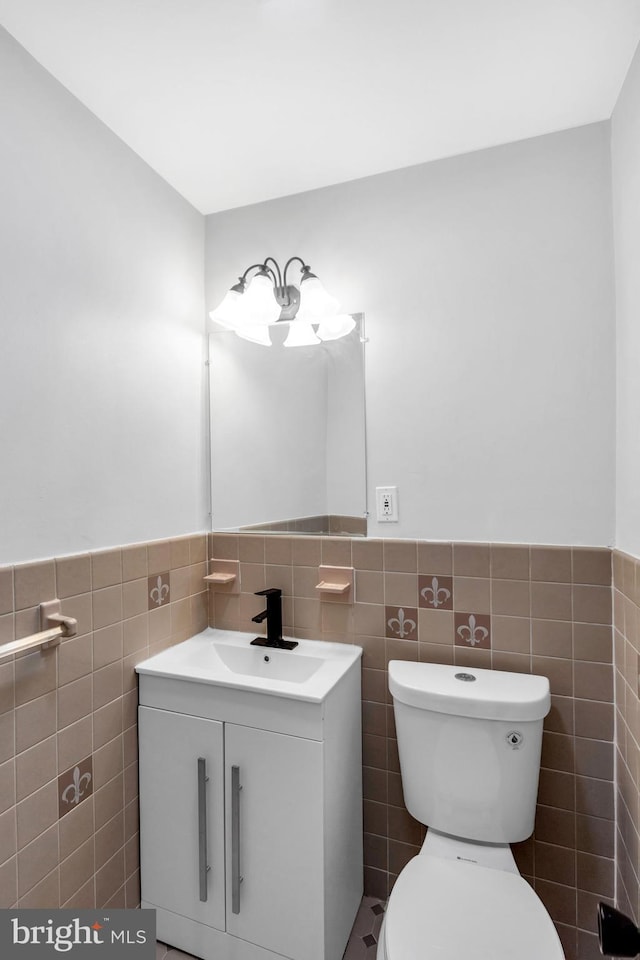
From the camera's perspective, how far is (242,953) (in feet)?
4.30

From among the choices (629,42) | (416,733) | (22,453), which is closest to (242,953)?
(416,733)

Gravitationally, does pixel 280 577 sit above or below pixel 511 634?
above

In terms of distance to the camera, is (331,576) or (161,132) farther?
(331,576)

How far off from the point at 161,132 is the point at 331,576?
1.48m

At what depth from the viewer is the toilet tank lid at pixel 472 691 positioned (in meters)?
1.23

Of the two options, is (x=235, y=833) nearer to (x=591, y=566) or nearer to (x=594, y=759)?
(x=594, y=759)

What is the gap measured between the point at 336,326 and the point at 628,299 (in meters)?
0.86

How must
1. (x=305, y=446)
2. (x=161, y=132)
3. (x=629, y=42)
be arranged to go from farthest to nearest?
(x=305, y=446) → (x=161, y=132) → (x=629, y=42)

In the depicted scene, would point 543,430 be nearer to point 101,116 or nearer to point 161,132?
point 161,132

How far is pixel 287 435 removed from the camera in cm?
175

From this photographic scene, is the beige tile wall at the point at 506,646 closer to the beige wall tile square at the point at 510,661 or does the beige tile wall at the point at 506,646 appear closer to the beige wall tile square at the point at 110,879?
the beige wall tile square at the point at 510,661

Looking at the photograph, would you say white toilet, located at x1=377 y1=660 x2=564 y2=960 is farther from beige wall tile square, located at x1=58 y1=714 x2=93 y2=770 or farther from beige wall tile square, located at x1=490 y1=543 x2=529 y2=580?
beige wall tile square, located at x1=58 y1=714 x2=93 y2=770

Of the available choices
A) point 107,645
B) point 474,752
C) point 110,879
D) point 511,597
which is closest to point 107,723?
point 107,645

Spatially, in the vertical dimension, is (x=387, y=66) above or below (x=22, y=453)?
above
